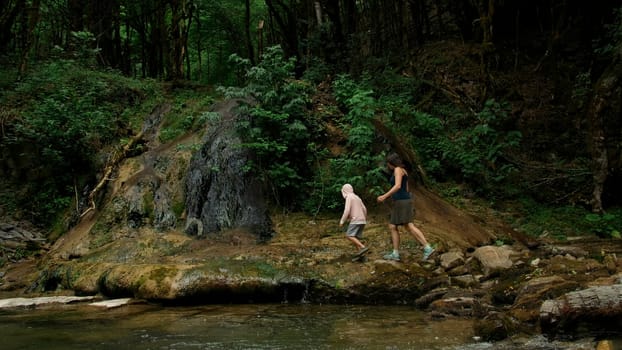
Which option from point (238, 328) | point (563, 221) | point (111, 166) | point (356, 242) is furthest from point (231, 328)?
point (563, 221)

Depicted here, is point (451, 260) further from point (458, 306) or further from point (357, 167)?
point (357, 167)

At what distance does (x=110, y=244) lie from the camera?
10.6 metres

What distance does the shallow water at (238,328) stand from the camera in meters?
5.34

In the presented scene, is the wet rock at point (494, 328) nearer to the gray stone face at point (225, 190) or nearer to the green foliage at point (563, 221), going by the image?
the gray stone face at point (225, 190)

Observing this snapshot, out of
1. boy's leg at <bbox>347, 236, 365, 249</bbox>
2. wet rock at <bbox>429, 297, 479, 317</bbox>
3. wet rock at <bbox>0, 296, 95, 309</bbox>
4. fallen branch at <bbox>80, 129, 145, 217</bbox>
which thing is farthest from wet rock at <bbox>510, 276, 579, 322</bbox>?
fallen branch at <bbox>80, 129, 145, 217</bbox>

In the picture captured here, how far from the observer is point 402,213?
870cm

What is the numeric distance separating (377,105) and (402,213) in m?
5.16

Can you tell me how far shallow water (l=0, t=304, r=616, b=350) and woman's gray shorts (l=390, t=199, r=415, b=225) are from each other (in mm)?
1785

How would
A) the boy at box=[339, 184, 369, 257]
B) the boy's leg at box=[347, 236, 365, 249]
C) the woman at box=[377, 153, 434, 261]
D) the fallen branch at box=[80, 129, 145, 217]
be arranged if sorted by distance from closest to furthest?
the woman at box=[377, 153, 434, 261] → the boy's leg at box=[347, 236, 365, 249] → the boy at box=[339, 184, 369, 257] → the fallen branch at box=[80, 129, 145, 217]

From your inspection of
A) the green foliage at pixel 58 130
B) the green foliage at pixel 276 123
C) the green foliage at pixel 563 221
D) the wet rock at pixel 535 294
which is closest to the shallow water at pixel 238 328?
the wet rock at pixel 535 294

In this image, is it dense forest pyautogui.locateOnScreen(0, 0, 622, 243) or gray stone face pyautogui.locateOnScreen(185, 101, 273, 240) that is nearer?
gray stone face pyautogui.locateOnScreen(185, 101, 273, 240)

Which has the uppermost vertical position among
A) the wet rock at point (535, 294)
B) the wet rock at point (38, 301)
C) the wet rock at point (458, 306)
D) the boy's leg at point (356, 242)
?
the boy's leg at point (356, 242)

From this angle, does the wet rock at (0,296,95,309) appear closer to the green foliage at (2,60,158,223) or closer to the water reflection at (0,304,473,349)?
the water reflection at (0,304,473,349)

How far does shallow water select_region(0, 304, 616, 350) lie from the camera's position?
5.34m
